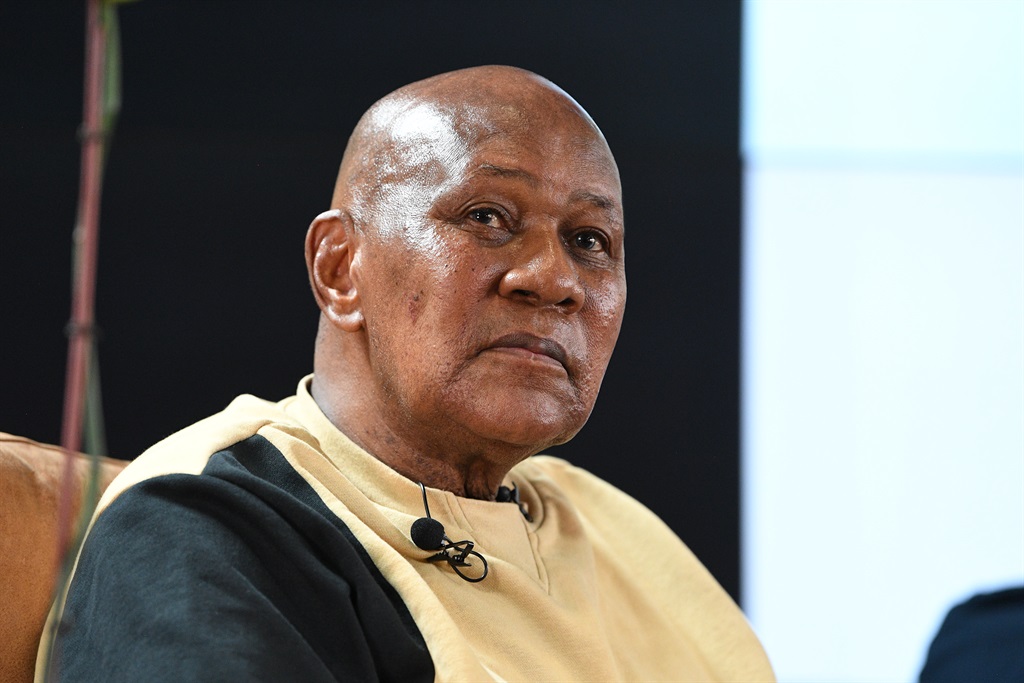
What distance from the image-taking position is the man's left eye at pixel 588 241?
1646mm

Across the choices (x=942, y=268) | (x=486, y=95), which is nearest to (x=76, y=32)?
(x=486, y=95)

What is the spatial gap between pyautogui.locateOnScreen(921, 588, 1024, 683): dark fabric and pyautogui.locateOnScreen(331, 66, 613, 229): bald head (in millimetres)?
984

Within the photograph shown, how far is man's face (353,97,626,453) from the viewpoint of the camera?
4.95ft

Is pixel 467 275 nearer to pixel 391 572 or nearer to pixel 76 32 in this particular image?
pixel 391 572

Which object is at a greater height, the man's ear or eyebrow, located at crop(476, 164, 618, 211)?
eyebrow, located at crop(476, 164, 618, 211)

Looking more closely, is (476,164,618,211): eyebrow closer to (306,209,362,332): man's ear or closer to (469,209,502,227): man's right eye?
(469,209,502,227): man's right eye

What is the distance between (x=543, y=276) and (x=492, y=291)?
7 cm

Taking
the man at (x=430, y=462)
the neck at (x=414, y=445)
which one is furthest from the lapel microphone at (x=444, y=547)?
the neck at (x=414, y=445)

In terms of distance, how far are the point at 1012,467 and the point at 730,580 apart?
2.53ft

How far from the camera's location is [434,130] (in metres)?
1.61

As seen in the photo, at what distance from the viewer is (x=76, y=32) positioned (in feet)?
7.12

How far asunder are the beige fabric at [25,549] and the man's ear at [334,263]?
1.35 feet

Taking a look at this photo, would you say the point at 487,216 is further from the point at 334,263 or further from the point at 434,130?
the point at 334,263

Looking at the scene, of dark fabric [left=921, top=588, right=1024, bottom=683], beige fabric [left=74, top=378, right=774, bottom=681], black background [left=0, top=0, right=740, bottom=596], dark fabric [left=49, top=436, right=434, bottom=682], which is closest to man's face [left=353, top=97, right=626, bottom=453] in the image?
beige fabric [left=74, top=378, right=774, bottom=681]
